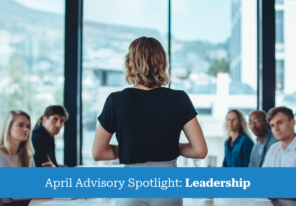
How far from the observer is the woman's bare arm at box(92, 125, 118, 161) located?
1.22m

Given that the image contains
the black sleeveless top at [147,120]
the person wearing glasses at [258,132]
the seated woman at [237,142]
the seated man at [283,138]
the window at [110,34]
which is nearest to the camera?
the black sleeveless top at [147,120]

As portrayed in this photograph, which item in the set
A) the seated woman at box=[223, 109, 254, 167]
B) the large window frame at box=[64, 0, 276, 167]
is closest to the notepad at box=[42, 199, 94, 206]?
the large window frame at box=[64, 0, 276, 167]

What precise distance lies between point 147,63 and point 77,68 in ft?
8.73

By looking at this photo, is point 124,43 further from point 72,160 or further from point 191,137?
point 191,137

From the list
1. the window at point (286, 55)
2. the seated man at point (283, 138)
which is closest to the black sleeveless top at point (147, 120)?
the seated man at point (283, 138)

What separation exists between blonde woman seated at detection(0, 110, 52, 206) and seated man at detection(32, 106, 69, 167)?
0.30 m

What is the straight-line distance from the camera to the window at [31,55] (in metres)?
3.96

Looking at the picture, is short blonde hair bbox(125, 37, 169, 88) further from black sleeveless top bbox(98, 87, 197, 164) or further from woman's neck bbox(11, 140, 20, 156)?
woman's neck bbox(11, 140, 20, 156)

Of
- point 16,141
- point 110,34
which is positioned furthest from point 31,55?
point 16,141

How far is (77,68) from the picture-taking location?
12.1ft

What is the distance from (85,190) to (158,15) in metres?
Answer: 3.04

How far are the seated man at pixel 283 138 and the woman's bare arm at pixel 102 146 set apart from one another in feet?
6.18

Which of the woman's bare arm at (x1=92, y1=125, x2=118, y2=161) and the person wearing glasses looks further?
the person wearing glasses

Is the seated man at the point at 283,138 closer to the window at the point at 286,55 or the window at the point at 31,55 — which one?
the window at the point at 286,55
